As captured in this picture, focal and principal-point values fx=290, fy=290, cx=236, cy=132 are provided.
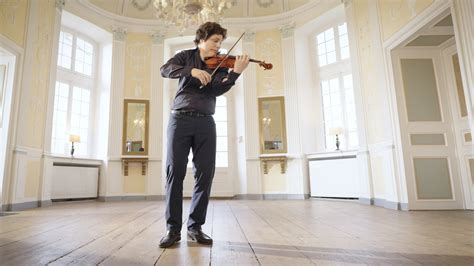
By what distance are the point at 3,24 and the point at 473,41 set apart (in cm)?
521

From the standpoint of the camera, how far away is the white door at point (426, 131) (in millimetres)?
3445

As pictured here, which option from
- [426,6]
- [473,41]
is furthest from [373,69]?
[473,41]

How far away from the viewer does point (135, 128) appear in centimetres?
591

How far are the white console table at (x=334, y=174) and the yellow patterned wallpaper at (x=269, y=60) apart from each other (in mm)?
1611

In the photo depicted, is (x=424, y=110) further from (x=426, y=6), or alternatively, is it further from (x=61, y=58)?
(x=61, y=58)

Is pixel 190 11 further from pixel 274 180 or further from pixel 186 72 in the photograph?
pixel 274 180

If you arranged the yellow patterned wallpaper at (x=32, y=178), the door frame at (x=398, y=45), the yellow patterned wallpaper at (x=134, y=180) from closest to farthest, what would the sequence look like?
the door frame at (x=398, y=45), the yellow patterned wallpaper at (x=32, y=178), the yellow patterned wallpaper at (x=134, y=180)

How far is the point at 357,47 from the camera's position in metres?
4.59

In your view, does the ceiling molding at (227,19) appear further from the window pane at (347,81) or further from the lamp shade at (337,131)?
the lamp shade at (337,131)

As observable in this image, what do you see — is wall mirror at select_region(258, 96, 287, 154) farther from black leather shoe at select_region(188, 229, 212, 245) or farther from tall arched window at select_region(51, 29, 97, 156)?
black leather shoe at select_region(188, 229, 212, 245)

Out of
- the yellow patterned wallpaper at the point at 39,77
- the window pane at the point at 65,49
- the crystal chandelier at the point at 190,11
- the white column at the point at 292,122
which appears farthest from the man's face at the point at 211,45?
the window pane at the point at 65,49

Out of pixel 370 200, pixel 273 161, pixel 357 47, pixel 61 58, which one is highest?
pixel 61 58

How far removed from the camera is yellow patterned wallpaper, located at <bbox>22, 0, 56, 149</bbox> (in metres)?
4.25

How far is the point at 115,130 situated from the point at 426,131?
5281 millimetres
